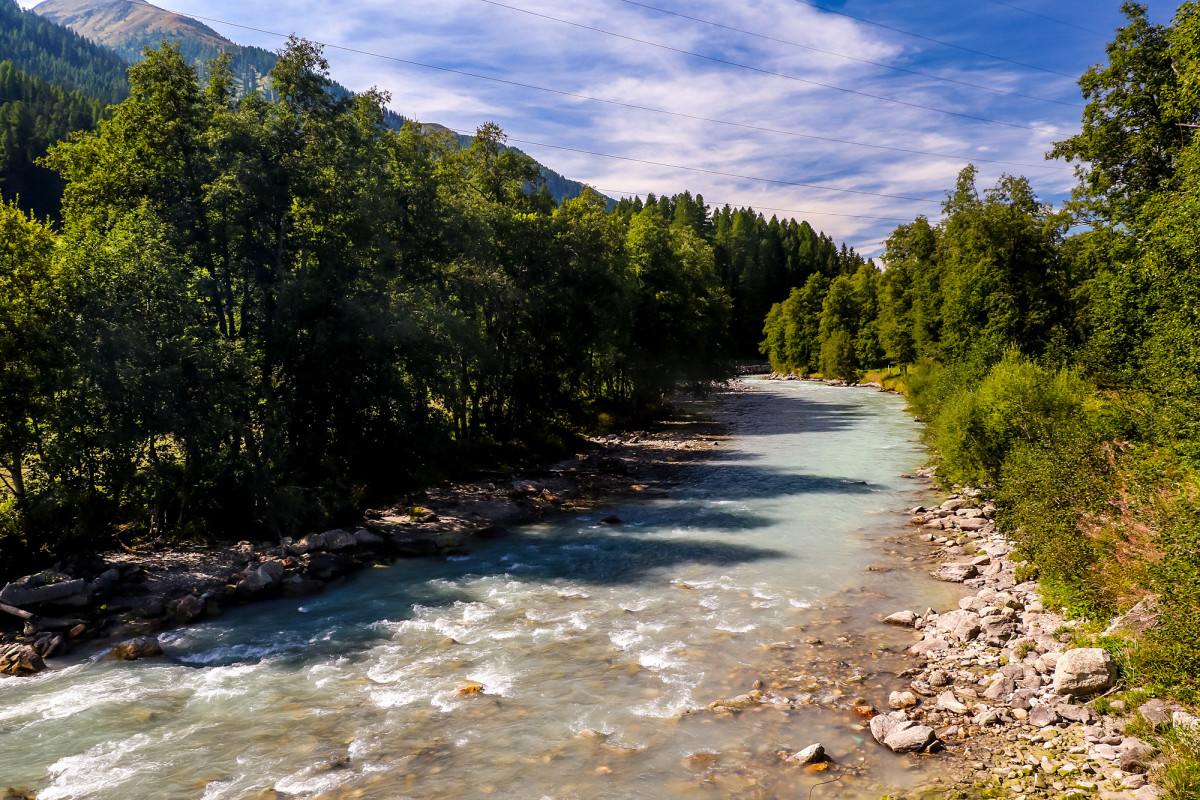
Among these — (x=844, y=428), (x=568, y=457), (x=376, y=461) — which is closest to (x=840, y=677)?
(x=376, y=461)

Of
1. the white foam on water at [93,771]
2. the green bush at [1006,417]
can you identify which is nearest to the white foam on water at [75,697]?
the white foam on water at [93,771]

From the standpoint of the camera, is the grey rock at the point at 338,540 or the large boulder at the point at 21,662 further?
the grey rock at the point at 338,540

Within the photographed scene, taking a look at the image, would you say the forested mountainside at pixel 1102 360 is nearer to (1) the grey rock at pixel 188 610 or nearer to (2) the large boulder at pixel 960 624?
(2) the large boulder at pixel 960 624

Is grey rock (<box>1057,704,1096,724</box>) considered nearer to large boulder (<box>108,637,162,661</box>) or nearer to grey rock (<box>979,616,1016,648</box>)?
grey rock (<box>979,616,1016,648</box>)

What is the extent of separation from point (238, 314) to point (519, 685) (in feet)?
58.5

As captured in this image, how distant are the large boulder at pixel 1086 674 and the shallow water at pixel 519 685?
2913mm

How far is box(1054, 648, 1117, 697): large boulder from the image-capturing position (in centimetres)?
1055

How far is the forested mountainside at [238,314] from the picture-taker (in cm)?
1859

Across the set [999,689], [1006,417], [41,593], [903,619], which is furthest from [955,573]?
[41,593]

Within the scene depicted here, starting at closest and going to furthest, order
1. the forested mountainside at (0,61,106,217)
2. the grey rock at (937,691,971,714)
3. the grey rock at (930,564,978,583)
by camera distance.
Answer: the grey rock at (937,691,971,714) < the grey rock at (930,564,978,583) < the forested mountainside at (0,61,106,217)

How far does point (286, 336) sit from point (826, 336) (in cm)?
8688

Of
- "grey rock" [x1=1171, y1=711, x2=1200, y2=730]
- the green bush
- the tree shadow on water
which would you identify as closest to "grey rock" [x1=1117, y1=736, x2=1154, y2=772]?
"grey rock" [x1=1171, y1=711, x2=1200, y2=730]

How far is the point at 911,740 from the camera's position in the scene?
33.8 ft

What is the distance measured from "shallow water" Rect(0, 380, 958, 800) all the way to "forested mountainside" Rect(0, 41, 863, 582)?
601cm
